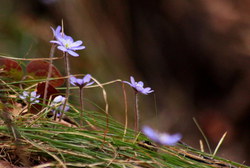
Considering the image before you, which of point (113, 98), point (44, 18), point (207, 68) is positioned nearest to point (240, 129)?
point (207, 68)

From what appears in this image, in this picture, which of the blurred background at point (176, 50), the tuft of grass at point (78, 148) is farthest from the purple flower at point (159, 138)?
the blurred background at point (176, 50)

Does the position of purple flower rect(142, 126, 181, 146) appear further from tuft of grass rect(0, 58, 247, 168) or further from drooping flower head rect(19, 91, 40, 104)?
drooping flower head rect(19, 91, 40, 104)

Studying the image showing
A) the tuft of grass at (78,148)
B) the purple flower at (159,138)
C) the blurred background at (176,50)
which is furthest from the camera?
the blurred background at (176,50)

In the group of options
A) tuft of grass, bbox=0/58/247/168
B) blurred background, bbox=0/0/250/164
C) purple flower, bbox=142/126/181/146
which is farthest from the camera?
blurred background, bbox=0/0/250/164

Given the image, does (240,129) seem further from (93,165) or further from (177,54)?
(93,165)

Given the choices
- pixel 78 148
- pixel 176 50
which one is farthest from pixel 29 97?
pixel 176 50

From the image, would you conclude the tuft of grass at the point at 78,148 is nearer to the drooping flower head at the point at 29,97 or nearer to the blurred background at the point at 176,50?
the drooping flower head at the point at 29,97

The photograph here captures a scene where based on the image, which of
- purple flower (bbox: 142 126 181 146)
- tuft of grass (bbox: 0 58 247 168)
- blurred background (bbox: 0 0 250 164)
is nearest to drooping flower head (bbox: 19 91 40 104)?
tuft of grass (bbox: 0 58 247 168)

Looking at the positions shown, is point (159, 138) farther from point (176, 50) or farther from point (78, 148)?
point (176, 50)

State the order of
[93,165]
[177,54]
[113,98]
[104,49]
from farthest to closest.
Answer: [177,54] < [104,49] < [113,98] < [93,165]
